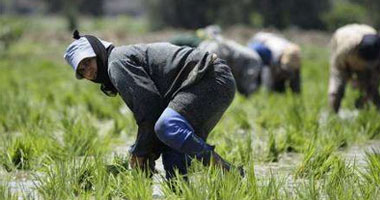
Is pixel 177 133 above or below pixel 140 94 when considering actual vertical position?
below

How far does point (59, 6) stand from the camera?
45594 mm

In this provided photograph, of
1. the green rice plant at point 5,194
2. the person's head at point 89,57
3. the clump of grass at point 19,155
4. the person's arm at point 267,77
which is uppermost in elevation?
the person's head at point 89,57

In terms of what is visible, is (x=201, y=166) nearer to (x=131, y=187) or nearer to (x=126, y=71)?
(x=131, y=187)

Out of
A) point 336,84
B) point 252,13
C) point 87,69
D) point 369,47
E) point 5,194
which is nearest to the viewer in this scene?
point 5,194

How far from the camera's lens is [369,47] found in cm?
610

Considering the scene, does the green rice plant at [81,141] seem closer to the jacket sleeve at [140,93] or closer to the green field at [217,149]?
the green field at [217,149]

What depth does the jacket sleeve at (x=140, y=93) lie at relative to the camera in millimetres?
3455

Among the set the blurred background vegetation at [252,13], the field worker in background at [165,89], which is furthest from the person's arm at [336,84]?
the blurred background vegetation at [252,13]

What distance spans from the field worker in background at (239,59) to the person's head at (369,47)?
1586mm

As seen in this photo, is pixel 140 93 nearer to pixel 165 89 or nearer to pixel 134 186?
pixel 165 89

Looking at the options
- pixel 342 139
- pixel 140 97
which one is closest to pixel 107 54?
pixel 140 97

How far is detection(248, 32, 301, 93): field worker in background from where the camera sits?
8.03m

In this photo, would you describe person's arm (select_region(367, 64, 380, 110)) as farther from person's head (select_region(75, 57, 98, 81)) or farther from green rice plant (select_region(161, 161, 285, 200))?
person's head (select_region(75, 57, 98, 81))

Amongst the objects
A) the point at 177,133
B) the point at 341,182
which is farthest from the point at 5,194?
the point at 341,182
